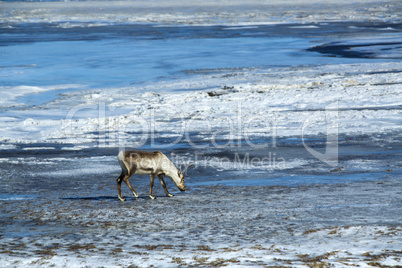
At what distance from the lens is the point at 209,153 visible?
43.0 ft

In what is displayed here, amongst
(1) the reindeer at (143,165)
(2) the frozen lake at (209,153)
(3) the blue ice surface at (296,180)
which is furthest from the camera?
(3) the blue ice surface at (296,180)

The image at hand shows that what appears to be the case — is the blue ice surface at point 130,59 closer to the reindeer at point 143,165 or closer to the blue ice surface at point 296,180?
the blue ice surface at point 296,180

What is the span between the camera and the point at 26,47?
36.2 meters

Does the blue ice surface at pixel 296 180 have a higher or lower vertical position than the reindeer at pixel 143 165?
lower

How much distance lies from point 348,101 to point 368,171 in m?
7.23

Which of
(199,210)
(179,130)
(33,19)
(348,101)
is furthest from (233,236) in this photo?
(33,19)

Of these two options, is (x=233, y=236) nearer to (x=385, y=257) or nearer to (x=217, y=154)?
(x=385, y=257)

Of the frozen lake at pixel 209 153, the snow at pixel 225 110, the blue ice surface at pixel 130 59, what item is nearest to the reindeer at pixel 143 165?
the frozen lake at pixel 209 153

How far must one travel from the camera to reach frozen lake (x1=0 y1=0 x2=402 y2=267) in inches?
255

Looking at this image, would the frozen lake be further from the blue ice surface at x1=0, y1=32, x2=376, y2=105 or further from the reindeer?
the reindeer

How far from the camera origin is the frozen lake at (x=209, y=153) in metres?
6.48

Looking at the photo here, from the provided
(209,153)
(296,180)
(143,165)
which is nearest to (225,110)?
(209,153)

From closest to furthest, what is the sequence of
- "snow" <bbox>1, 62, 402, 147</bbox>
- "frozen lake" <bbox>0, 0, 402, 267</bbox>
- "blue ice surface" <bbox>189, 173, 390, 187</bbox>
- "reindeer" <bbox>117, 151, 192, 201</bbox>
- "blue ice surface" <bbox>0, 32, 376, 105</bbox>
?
1. "frozen lake" <bbox>0, 0, 402, 267</bbox>
2. "reindeer" <bbox>117, 151, 192, 201</bbox>
3. "blue ice surface" <bbox>189, 173, 390, 187</bbox>
4. "snow" <bbox>1, 62, 402, 147</bbox>
5. "blue ice surface" <bbox>0, 32, 376, 105</bbox>

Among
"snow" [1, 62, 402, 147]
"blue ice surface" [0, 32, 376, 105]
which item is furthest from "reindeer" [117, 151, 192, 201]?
"blue ice surface" [0, 32, 376, 105]
